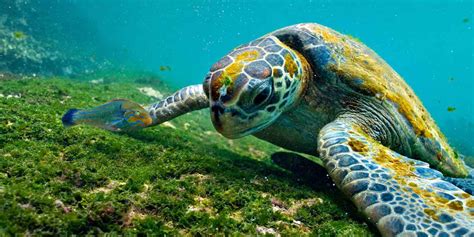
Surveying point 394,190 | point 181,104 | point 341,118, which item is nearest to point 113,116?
point 181,104

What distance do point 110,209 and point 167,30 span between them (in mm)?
141970

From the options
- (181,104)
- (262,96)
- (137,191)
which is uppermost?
(181,104)

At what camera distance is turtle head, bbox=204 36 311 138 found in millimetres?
3223

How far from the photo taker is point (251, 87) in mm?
3244

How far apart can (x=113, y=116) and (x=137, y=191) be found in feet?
5.76

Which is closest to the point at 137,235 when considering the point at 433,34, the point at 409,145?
the point at 409,145

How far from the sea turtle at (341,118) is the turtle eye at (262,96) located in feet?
0.03

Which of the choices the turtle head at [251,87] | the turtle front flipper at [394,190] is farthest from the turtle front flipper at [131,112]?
the turtle front flipper at [394,190]

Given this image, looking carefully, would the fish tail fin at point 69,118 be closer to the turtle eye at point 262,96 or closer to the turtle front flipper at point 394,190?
the turtle eye at point 262,96

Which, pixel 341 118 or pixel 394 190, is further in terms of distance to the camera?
pixel 341 118

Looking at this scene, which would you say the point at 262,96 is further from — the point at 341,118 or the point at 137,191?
the point at 137,191

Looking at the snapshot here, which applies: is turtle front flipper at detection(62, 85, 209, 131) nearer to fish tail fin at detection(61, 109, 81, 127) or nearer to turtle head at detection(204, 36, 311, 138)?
fish tail fin at detection(61, 109, 81, 127)

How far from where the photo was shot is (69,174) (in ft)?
9.61

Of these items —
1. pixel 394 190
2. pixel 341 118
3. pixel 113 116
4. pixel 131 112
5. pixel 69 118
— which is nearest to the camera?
pixel 394 190
